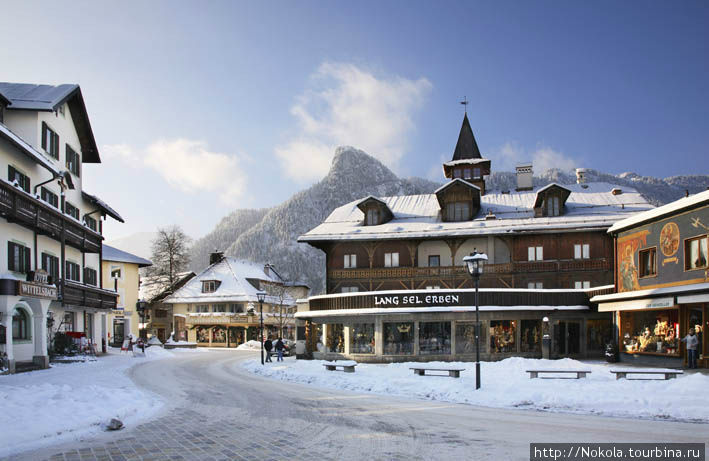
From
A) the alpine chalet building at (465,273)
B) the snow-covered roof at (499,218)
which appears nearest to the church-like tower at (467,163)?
the alpine chalet building at (465,273)

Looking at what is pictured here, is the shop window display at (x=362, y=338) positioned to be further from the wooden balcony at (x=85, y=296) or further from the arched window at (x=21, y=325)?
the arched window at (x=21, y=325)

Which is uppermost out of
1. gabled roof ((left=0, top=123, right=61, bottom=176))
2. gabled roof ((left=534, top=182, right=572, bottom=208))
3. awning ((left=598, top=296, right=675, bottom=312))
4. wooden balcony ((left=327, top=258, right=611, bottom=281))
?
gabled roof ((left=0, top=123, right=61, bottom=176))

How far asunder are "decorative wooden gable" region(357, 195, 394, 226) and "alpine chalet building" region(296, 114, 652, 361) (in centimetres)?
7

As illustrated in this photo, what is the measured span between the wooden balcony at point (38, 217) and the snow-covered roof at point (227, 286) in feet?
101

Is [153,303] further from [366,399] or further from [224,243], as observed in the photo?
[224,243]

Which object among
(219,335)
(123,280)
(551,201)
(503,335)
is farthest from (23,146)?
(219,335)

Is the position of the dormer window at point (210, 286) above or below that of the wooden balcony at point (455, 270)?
below

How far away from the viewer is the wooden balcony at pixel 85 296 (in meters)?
32.4

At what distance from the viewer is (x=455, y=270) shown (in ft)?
130

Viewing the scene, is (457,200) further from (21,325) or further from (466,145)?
(21,325)

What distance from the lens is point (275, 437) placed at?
37.9 ft

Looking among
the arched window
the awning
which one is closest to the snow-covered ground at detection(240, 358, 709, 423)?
the awning

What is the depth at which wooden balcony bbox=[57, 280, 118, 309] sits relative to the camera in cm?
3241

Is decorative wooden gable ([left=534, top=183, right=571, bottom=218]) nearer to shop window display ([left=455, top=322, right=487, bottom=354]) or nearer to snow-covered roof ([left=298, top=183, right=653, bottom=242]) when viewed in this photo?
snow-covered roof ([left=298, top=183, right=653, bottom=242])
